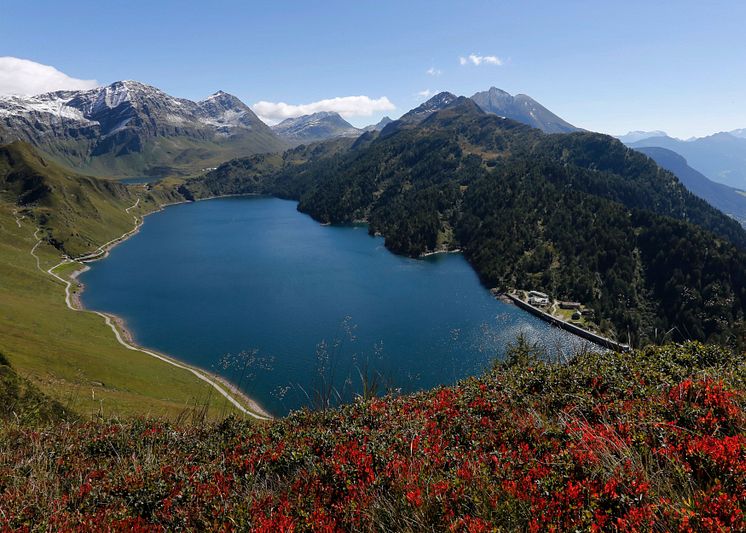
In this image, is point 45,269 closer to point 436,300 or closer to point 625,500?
point 436,300

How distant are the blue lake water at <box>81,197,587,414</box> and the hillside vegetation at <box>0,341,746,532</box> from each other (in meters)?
41.0

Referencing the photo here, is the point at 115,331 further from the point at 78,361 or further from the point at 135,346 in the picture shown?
the point at 78,361

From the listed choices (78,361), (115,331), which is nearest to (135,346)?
(115,331)

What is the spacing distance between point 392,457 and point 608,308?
151295 millimetres

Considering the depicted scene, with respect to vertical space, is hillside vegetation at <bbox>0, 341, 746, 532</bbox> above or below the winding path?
above

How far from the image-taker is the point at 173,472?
13820 mm

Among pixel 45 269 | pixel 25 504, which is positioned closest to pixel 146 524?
pixel 25 504

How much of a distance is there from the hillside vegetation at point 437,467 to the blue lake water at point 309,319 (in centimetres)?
4099

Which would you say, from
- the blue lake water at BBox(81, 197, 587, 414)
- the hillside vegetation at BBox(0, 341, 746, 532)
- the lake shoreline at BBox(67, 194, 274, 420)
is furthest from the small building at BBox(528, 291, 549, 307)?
the hillside vegetation at BBox(0, 341, 746, 532)

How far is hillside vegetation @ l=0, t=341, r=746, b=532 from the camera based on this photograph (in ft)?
28.1

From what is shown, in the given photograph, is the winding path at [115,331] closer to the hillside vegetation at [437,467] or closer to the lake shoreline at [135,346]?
the lake shoreline at [135,346]

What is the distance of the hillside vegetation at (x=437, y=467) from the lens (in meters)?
8.56

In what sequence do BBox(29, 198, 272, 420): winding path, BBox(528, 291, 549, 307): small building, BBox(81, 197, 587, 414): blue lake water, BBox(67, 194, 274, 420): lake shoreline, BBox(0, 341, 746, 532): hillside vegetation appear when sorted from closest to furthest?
BBox(0, 341, 746, 532): hillside vegetation < BBox(29, 198, 272, 420): winding path < BBox(67, 194, 274, 420): lake shoreline < BBox(81, 197, 587, 414): blue lake water < BBox(528, 291, 549, 307): small building

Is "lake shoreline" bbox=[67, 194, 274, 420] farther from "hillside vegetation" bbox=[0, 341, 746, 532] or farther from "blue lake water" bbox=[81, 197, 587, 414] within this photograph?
"hillside vegetation" bbox=[0, 341, 746, 532]
